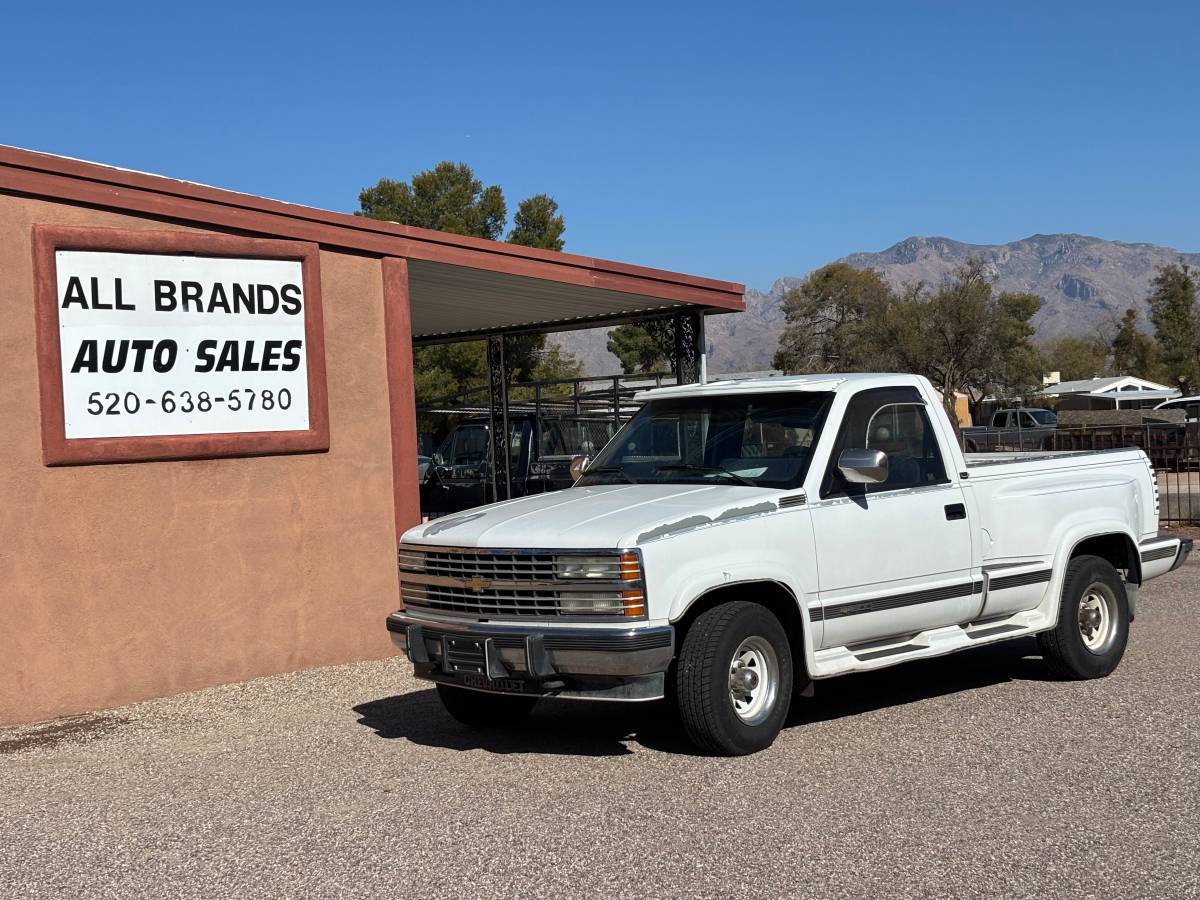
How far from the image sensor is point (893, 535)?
7.56 metres

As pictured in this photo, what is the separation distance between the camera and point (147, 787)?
6949mm

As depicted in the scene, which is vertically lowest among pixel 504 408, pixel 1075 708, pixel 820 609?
pixel 1075 708

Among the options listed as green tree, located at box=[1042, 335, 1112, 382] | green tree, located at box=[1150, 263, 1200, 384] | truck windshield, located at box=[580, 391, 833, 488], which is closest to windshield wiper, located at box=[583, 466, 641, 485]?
truck windshield, located at box=[580, 391, 833, 488]

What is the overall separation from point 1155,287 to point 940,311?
17501mm

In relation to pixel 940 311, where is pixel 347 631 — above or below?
below

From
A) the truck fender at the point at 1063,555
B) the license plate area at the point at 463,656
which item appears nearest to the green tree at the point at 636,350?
the truck fender at the point at 1063,555

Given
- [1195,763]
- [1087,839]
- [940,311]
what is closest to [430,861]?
[1087,839]

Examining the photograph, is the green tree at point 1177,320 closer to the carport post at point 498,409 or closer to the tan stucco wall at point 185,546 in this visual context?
the carport post at point 498,409

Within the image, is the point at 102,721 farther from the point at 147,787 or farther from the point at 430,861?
the point at 430,861

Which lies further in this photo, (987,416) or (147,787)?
(987,416)

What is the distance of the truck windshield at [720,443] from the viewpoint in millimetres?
7500

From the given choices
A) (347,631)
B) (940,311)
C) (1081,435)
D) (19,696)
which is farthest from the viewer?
(940,311)

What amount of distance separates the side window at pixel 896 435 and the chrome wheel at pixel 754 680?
1154 millimetres

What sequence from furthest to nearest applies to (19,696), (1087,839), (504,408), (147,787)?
(504,408)
(19,696)
(147,787)
(1087,839)
